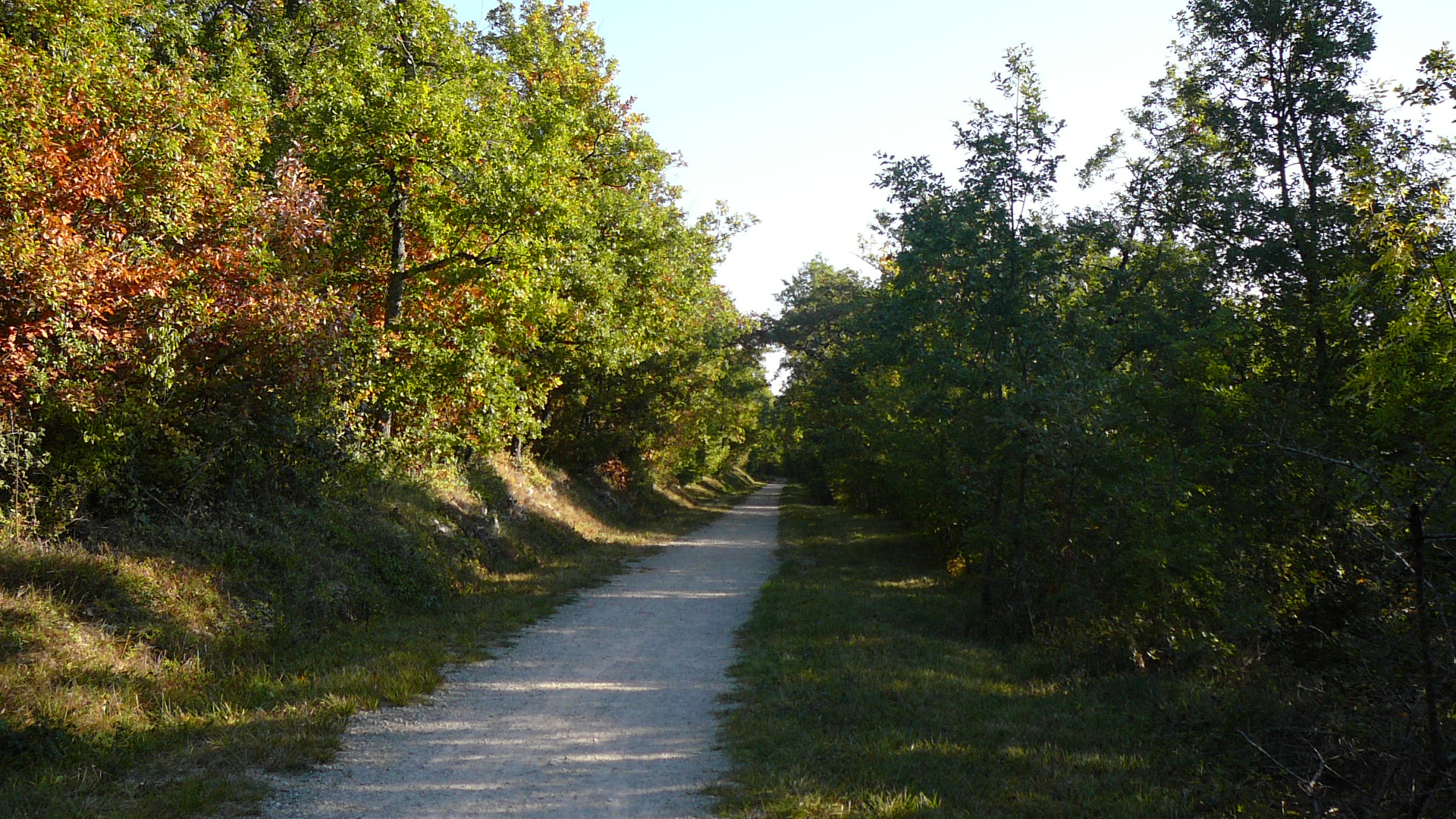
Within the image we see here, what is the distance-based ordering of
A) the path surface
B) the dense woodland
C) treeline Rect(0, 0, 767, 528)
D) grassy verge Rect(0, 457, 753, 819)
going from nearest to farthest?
the path surface → grassy verge Rect(0, 457, 753, 819) → the dense woodland → treeline Rect(0, 0, 767, 528)

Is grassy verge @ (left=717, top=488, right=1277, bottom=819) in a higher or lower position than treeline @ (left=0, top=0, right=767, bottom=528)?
lower

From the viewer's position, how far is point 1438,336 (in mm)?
6668

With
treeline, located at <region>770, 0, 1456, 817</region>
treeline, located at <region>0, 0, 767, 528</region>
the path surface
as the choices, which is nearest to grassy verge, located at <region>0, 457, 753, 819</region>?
the path surface

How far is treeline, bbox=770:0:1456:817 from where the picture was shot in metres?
6.06

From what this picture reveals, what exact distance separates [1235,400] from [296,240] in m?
10.8

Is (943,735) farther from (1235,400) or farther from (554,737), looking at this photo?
(1235,400)

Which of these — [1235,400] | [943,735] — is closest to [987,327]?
[1235,400]

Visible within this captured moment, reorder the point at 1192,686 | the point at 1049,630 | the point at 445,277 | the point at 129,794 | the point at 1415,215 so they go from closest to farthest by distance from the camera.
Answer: the point at 129,794
the point at 1415,215
the point at 1192,686
the point at 1049,630
the point at 445,277

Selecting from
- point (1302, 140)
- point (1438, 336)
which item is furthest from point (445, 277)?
point (1302, 140)

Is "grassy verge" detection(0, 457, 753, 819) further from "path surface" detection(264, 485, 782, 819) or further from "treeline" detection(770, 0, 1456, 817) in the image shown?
"treeline" detection(770, 0, 1456, 817)

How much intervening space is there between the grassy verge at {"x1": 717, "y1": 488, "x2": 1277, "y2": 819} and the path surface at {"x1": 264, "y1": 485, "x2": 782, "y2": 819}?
1.42 feet

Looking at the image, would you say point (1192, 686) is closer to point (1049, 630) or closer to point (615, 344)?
point (1049, 630)

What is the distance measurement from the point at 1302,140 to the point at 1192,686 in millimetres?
9374

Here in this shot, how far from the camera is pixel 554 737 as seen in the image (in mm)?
6473
